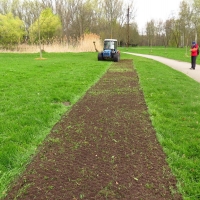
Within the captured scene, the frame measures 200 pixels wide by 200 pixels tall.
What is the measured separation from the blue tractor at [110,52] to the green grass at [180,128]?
9.82 m

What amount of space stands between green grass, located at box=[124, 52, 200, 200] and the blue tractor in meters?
9.82

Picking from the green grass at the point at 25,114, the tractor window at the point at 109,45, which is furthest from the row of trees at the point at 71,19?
the green grass at the point at 25,114

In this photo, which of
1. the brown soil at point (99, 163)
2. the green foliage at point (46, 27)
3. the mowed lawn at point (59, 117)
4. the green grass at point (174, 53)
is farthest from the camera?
the green foliage at point (46, 27)

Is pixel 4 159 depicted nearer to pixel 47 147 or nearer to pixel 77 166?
pixel 47 147

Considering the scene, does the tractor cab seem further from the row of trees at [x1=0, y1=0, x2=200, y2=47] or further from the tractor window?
the row of trees at [x1=0, y1=0, x2=200, y2=47]

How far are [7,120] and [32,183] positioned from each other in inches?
83.1

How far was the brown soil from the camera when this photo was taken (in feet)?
7.09

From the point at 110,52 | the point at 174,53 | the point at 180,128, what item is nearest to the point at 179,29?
the point at 174,53

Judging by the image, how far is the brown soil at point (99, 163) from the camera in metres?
2.16

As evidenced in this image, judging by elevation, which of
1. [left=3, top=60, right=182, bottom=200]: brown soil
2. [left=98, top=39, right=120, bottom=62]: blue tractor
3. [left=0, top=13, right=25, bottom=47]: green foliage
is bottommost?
[left=3, top=60, right=182, bottom=200]: brown soil

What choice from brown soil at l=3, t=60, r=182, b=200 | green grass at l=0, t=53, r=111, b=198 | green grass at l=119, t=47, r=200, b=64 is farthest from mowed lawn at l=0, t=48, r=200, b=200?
green grass at l=119, t=47, r=200, b=64

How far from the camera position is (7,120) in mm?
4012

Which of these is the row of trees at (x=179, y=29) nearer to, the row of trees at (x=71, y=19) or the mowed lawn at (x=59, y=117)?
the row of trees at (x=71, y=19)

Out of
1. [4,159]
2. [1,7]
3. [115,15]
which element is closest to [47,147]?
[4,159]
